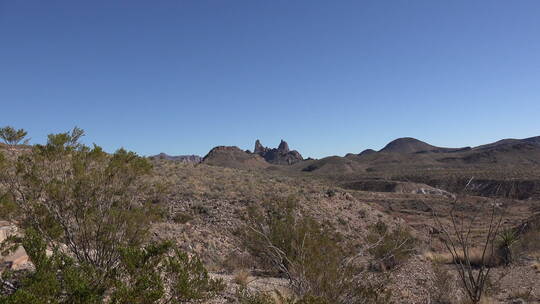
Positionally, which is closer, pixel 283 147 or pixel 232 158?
pixel 232 158

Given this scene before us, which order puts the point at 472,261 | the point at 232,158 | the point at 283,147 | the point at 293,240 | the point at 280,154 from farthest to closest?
1. the point at 283,147
2. the point at 280,154
3. the point at 232,158
4. the point at 472,261
5. the point at 293,240

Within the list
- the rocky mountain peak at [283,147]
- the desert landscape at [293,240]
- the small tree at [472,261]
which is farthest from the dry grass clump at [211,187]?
the rocky mountain peak at [283,147]

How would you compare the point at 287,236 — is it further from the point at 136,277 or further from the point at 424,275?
the point at 424,275

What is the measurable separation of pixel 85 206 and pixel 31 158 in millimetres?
1551

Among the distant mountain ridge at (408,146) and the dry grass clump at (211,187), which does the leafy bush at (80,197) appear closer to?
the dry grass clump at (211,187)

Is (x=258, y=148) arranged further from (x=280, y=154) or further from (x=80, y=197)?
(x=80, y=197)

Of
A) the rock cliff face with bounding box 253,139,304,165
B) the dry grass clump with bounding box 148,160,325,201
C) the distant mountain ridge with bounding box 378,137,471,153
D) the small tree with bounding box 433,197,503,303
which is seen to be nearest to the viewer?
the small tree with bounding box 433,197,503,303

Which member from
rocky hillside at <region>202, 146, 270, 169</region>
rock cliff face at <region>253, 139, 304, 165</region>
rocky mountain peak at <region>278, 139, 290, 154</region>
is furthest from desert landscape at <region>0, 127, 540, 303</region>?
rocky mountain peak at <region>278, 139, 290, 154</region>

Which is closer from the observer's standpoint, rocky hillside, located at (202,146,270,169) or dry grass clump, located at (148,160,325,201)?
dry grass clump, located at (148,160,325,201)

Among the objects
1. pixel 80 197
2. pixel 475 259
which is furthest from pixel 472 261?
pixel 80 197

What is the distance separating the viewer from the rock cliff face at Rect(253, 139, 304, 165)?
147625 mm

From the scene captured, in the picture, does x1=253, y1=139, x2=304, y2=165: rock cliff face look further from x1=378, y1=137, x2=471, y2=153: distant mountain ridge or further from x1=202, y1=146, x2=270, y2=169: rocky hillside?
x1=378, y1=137, x2=471, y2=153: distant mountain ridge

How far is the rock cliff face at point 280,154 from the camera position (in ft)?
484

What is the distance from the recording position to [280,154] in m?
155
